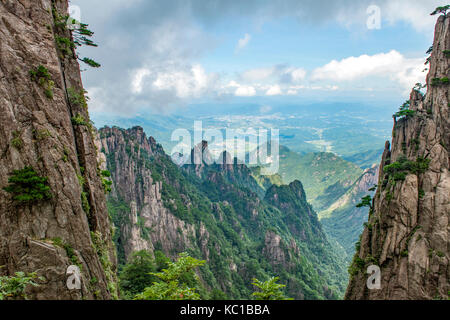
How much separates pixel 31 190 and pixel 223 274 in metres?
86.1

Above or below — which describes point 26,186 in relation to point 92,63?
below

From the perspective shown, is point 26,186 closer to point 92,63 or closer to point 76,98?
point 76,98

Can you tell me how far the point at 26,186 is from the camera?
554 inches

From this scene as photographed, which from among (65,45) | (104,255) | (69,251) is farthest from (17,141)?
(104,255)

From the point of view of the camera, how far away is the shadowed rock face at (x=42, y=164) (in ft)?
44.8

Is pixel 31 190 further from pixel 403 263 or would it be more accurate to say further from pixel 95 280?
pixel 403 263

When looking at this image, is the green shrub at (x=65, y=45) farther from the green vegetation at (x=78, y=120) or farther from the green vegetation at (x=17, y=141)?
the green vegetation at (x=17, y=141)

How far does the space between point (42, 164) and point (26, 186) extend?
1.43 meters

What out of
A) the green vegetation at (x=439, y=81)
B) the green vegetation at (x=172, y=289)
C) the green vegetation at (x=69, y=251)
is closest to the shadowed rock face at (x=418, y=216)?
the green vegetation at (x=439, y=81)

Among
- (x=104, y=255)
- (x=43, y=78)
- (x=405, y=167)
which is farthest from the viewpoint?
(x=405, y=167)
